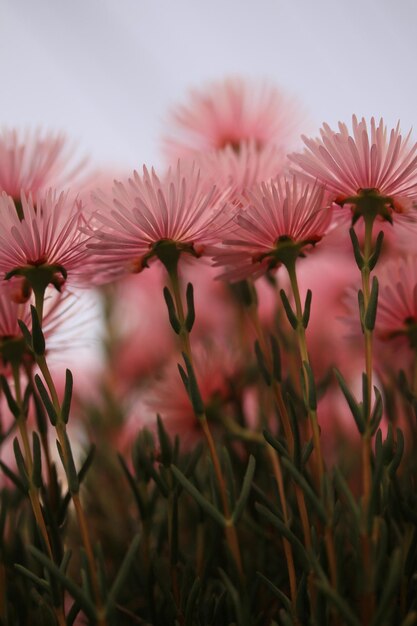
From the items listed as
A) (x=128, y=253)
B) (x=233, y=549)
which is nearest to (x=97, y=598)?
(x=233, y=549)

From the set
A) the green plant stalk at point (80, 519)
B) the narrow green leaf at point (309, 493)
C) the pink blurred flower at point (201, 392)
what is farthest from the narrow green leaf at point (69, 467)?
the pink blurred flower at point (201, 392)

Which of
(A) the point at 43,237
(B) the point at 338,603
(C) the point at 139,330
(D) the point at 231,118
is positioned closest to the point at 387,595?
(B) the point at 338,603

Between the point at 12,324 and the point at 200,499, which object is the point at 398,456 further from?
the point at 12,324

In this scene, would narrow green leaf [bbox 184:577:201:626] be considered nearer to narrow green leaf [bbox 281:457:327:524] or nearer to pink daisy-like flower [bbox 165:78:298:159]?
narrow green leaf [bbox 281:457:327:524]

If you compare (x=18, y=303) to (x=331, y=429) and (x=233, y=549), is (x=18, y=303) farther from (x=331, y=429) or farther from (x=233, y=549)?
(x=331, y=429)

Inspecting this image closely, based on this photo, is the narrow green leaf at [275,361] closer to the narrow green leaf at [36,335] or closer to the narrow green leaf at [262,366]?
the narrow green leaf at [262,366]

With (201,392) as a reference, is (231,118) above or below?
above
